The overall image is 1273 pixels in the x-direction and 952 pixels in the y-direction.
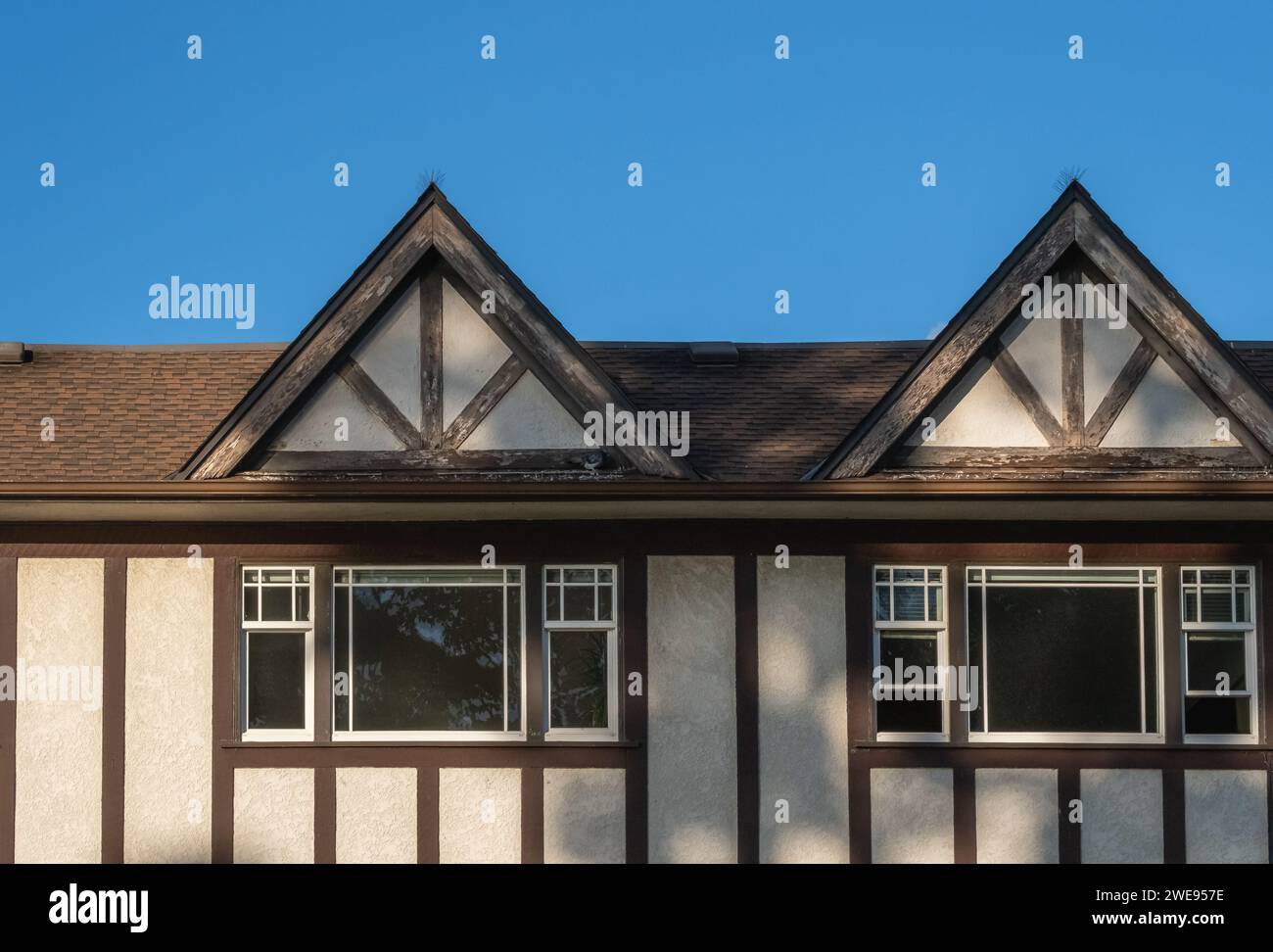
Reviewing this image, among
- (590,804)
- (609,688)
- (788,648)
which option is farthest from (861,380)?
(590,804)

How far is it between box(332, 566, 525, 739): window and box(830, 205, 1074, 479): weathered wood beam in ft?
8.76

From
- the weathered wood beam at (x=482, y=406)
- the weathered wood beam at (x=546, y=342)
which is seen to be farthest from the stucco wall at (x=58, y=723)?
the weathered wood beam at (x=546, y=342)

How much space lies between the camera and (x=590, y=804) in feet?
28.2

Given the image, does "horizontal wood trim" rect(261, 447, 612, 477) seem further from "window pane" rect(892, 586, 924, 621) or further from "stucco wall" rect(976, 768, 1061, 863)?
"stucco wall" rect(976, 768, 1061, 863)

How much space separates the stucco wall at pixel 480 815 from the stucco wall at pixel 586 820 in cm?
23

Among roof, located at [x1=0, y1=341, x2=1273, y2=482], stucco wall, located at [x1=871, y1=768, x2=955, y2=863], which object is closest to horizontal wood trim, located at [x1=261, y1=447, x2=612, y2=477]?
roof, located at [x1=0, y1=341, x2=1273, y2=482]

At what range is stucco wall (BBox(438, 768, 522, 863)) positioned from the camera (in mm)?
8570

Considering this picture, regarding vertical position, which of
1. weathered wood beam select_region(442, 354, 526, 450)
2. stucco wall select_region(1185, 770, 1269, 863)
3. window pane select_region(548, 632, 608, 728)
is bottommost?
stucco wall select_region(1185, 770, 1269, 863)

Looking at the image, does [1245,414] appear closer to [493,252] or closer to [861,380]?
[861,380]

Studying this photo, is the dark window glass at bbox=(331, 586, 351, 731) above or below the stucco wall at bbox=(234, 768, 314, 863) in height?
above

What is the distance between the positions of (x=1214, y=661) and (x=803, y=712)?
300cm

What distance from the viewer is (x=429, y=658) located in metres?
8.85

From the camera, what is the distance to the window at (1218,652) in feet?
28.5

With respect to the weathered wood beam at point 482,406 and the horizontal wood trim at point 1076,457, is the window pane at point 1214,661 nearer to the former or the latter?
the horizontal wood trim at point 1076,457
